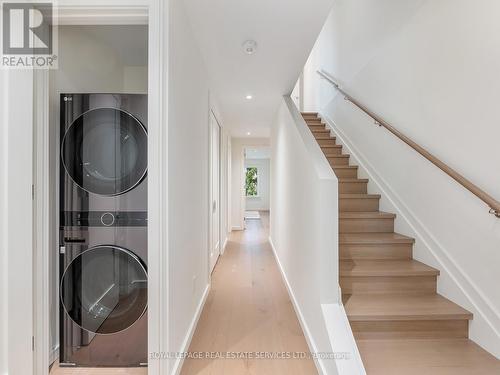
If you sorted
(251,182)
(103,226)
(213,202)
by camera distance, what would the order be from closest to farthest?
(103,226), (213,202), (251,182)

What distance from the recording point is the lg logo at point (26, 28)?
129 cm

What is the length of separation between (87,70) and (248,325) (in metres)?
2.54

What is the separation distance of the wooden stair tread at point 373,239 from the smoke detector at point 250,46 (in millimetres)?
1875

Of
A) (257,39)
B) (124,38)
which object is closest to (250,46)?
(257,39)

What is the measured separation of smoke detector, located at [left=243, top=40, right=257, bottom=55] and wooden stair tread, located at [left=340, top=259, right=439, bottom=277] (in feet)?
6.60

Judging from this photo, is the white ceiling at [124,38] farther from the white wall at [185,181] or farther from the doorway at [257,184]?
the doorway at [257,184]

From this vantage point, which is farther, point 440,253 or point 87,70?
point 87,70

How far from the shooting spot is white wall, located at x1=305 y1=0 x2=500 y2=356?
1600mm

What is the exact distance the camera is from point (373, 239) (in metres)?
2.32

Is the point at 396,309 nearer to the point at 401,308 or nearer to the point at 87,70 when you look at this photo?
the point at 401,308

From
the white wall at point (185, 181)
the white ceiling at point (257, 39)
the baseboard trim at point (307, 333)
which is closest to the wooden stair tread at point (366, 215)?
the baseboard trim at point (307, 333)

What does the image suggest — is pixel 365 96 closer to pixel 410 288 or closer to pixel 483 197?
pixel 483 197

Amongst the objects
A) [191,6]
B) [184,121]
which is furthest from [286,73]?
[184,121]

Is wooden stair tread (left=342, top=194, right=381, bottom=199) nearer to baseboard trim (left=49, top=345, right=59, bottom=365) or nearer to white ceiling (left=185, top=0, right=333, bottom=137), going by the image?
white ceiling (left=185, top=0, right=333, bottom=137)
